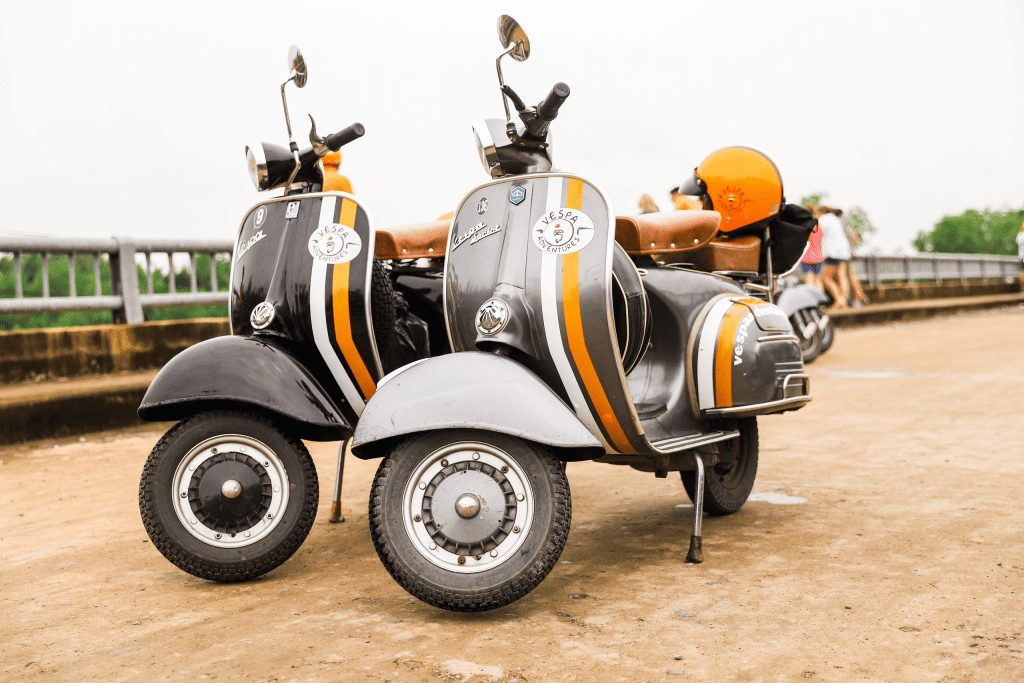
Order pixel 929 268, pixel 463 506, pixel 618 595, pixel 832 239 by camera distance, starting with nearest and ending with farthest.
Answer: pixel 463 506 → pixel 618 595 → pixel 832 239 → pixel 929 268

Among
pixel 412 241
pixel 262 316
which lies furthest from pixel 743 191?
pixel 262 316

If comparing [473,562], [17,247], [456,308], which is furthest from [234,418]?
[17,247]

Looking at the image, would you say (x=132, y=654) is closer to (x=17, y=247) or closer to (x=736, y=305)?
(x=736, y=305)

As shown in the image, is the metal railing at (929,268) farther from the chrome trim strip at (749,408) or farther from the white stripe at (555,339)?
the white stripe at (555,339)

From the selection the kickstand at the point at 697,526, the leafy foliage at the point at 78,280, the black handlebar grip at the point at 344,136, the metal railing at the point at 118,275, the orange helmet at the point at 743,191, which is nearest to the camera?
the kickstand at the point at 697,526

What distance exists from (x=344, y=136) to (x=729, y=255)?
1559 mm

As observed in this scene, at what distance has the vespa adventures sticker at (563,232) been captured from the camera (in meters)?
2.81

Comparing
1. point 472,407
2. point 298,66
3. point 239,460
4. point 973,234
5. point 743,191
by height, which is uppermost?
point 973,234

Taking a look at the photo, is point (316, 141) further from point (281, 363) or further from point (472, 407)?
point (472, 407)

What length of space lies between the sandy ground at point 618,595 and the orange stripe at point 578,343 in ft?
1.67

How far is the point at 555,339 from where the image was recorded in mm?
2744

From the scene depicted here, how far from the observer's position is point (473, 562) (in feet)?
8.09

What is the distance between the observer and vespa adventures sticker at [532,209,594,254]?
2809 millimetres

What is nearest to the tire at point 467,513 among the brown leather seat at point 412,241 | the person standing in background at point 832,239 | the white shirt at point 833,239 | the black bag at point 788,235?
the brown leather seat at point 412,241
